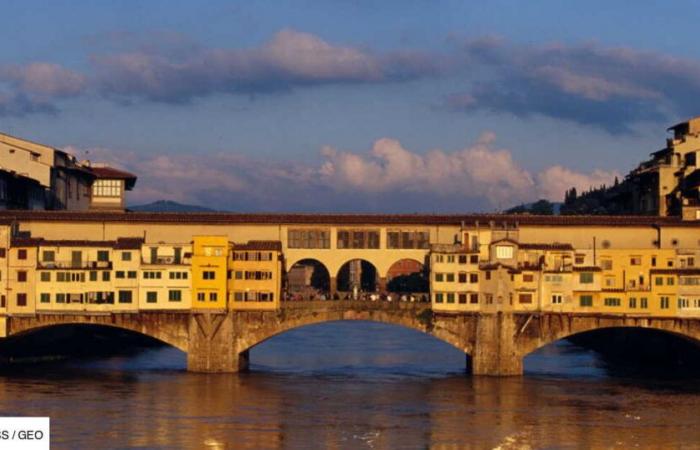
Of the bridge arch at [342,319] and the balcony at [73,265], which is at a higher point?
the balcony at [73,265]

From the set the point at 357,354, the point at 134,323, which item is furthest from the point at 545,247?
the point at 134,323

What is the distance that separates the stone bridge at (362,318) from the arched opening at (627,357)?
4254mm

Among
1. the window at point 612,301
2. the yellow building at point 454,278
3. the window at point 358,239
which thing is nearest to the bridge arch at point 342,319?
the yellow building at point 454,278

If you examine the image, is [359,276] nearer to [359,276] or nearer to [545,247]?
[359,276]

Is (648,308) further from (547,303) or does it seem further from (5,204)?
(5,204)

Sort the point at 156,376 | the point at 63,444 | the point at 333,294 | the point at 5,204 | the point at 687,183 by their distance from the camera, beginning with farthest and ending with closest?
the point at 687,183 < the point at 5,204 < the point at 333,294 < the point at 156,376 < the point at 63,444

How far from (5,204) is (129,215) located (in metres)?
12.7

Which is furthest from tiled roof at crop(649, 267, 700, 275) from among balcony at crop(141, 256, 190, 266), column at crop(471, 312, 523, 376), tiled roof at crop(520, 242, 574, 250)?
balcony at crop(141, 256, 190, 266)

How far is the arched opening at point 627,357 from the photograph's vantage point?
93375 mm

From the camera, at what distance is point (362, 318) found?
3457 inches

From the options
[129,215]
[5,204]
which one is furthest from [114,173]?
[129,215]

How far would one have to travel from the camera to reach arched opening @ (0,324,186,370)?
3684 inches

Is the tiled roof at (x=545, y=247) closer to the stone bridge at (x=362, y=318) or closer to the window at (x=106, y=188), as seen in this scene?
the stone bridge at (x=362, y=318)

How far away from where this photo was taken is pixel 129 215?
3755 inches
